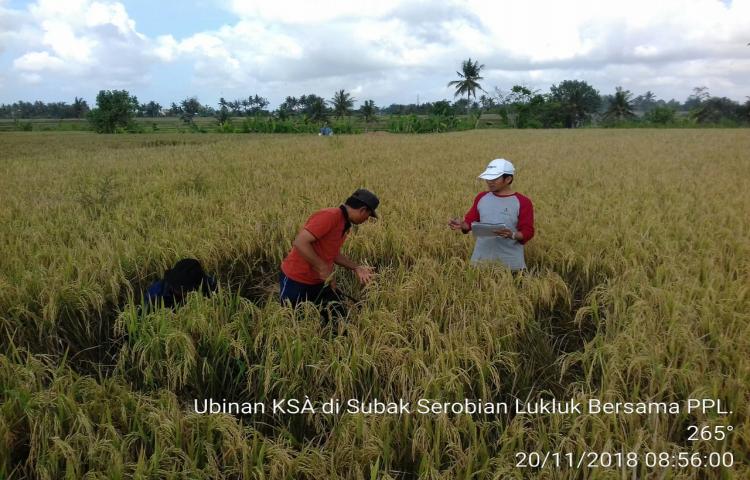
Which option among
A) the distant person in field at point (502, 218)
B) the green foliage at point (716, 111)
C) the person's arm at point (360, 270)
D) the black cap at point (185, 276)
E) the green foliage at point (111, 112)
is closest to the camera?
the person's arm at point (360, 270)

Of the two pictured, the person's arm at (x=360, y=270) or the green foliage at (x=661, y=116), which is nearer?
the person's arm at (x=360, y=270)

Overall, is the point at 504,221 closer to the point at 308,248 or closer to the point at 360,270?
→ the point at 360,270

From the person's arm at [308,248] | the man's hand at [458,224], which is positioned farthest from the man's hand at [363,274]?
the man's hand at [458,224]

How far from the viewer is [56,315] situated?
2.62 meters

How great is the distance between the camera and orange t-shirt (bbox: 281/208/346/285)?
259cm

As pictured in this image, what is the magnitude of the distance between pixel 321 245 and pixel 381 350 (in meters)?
0.84

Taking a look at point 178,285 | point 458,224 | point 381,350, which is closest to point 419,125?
point 458,224

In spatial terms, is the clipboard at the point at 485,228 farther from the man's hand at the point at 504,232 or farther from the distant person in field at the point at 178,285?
the distant person in field at the point at 178,285

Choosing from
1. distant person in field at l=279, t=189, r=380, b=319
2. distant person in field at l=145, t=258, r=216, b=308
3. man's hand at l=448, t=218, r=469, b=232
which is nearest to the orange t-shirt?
distant person in field at l=279, t=189, r=380, b=319

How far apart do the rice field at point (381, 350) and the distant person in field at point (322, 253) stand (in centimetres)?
20

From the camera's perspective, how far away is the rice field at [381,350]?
5.38 feet

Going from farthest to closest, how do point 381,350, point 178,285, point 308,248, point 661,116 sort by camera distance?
point 661,116
point 178,285
point 308,248
point 381,350

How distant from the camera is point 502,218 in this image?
9.87 feet

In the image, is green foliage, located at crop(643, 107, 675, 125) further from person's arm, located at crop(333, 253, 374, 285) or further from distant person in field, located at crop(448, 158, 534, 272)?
person's arm, located at crop(333, 253, 374, 285)
